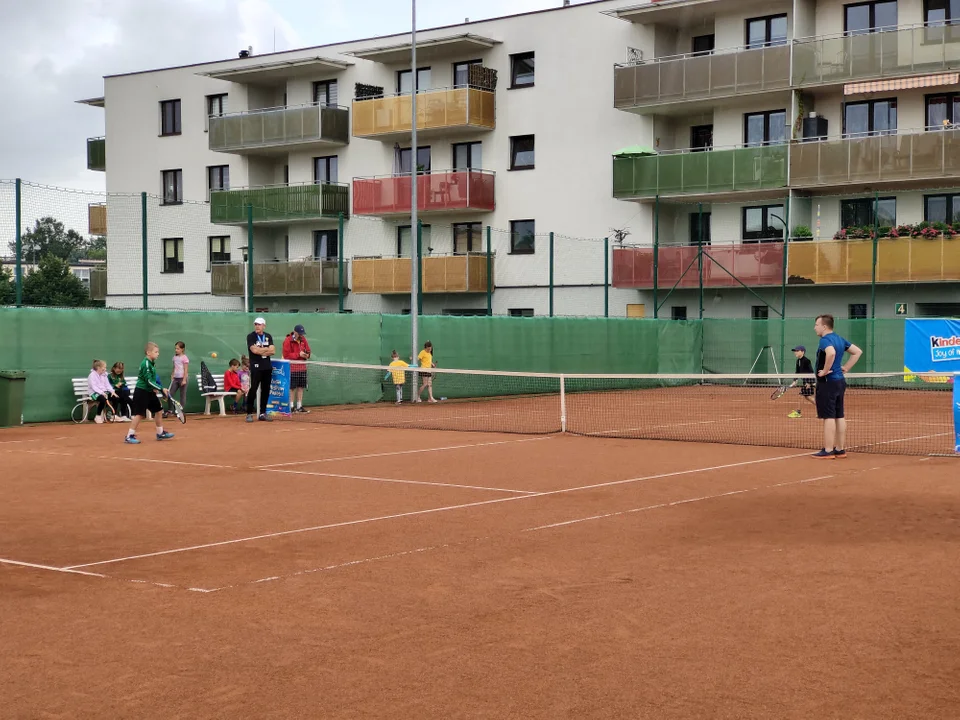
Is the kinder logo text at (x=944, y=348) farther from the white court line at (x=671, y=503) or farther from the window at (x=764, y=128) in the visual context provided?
the white court line at (x=671, y=503)

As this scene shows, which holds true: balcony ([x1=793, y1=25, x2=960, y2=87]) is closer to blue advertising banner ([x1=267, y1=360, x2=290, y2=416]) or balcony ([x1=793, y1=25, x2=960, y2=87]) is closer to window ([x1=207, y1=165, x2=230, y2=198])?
blue advertising banner ([x1=267, y1=360, x2=290, y2=416])

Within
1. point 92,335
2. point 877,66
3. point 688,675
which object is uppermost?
point 877,66

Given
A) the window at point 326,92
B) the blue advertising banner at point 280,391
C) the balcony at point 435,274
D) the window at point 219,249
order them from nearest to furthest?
the blue advertising banner at point 280,391
the balcony at point 435,274
the window at point 326,92
the window at point 219,249

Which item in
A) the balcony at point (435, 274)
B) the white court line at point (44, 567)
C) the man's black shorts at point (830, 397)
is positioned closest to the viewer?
the white court line at point (44, 567)

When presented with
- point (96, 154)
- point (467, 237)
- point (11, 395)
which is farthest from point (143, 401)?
point (96, 154)

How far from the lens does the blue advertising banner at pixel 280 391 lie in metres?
23.5

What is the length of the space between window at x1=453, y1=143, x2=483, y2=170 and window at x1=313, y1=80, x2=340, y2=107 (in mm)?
5547

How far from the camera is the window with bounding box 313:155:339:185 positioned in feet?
151

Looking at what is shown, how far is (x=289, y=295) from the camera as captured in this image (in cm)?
4216

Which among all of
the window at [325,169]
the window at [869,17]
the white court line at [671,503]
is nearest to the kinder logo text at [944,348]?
the window at [869,17]

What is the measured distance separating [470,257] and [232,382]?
55.0ft

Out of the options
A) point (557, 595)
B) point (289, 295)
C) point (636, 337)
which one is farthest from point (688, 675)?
point (289, 295)

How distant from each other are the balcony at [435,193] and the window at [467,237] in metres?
1.02

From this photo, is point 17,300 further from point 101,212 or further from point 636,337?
point 636,337
